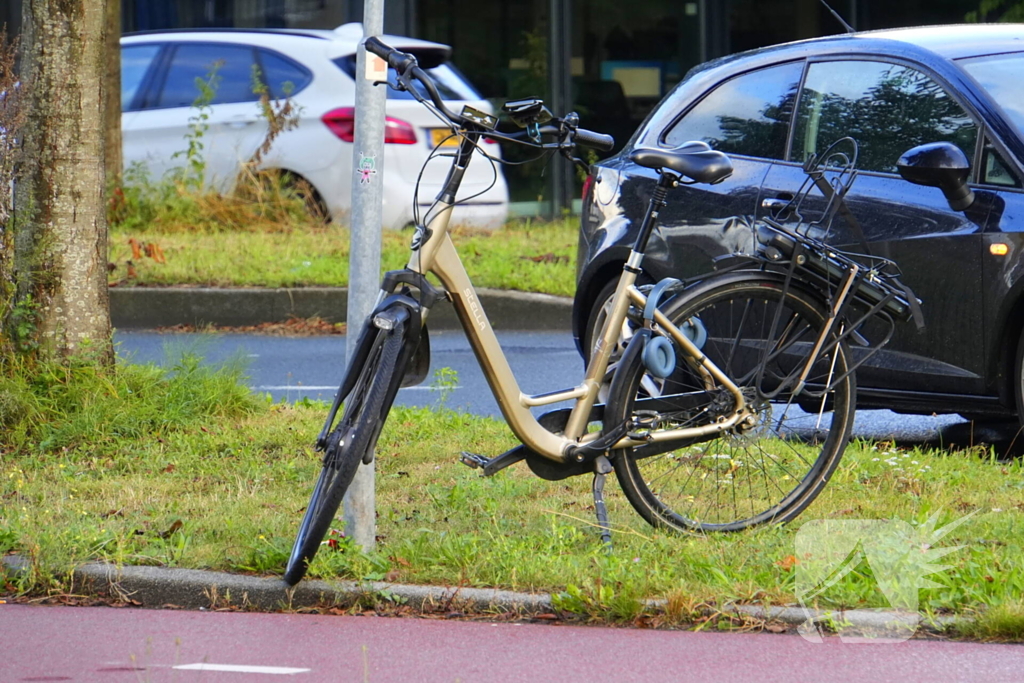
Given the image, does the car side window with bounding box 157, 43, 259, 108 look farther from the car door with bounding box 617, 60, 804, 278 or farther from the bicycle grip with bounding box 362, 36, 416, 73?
the bicycle grip with bounding box 362, 36, 416, 73

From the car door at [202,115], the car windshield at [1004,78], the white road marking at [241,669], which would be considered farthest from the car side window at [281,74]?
the white road marking at [241,669]

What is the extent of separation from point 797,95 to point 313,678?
12.1ft

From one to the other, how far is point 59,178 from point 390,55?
2.60 meters

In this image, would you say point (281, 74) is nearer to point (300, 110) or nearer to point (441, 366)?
point (300, 110)

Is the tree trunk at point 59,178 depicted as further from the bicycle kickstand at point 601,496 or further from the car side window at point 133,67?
the car side window at point 133,67

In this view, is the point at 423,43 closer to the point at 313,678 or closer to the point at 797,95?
the point at 797,95

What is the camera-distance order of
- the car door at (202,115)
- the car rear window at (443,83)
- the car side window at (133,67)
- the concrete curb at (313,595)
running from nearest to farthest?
the concrete curb at (313,595)
the car rear window at (443,83)
the car door at (202,115)
the car side window at (133,67)

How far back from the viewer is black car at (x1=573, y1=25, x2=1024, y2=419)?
18.5 feet

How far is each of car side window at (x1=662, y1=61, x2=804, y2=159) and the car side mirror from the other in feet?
3.19

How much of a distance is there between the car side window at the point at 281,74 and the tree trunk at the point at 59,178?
626 cm

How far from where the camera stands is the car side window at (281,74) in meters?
12.8

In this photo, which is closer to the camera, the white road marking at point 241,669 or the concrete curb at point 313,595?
the white road marking at point 241,669

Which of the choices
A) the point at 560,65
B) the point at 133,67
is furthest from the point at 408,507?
the point at 560,65

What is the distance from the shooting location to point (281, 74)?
513 inches
